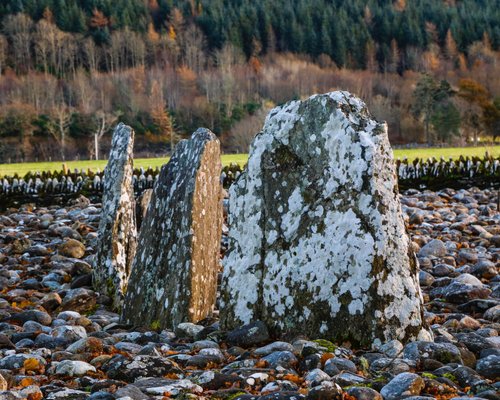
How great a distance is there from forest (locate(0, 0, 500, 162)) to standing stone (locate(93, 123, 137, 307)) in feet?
218

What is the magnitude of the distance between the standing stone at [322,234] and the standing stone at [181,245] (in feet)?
2.21

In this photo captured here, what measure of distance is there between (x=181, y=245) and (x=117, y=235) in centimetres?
214

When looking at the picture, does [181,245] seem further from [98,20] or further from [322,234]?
[98,20]

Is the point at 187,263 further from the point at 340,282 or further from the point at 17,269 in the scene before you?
the point at 17,269

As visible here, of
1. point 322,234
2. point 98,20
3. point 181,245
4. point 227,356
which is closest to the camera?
→ point 227,356

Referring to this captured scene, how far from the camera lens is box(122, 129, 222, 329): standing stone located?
6977mm

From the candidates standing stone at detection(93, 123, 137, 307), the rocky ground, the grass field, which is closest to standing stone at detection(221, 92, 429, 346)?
the rocky ground

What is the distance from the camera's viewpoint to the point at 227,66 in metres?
142

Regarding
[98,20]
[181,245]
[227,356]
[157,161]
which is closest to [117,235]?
[181,245]

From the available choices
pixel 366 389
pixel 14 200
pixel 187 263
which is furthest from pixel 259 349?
pixel 14 200

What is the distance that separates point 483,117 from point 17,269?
81898mm

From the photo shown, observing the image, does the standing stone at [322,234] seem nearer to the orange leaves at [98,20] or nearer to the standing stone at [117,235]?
the standing stone at [117,235]

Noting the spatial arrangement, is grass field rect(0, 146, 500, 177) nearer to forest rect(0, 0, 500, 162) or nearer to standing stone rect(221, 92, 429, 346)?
standing stone rect(221, 92, 429, 346)

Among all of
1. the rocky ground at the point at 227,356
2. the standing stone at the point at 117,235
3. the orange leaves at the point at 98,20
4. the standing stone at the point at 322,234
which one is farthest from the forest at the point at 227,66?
the standing stone at the point at 322,234
